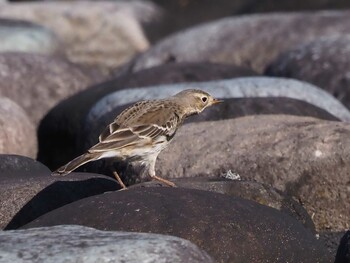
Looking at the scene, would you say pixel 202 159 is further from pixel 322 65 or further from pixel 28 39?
pixel 28 39

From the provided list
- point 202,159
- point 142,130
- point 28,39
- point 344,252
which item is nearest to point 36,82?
point 28,39

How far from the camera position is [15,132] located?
13289mm

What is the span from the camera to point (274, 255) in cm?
830

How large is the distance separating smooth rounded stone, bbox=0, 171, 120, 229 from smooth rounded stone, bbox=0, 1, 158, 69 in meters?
15.3

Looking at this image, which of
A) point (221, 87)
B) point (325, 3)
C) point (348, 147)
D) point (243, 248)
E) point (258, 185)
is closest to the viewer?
point (243, 248)

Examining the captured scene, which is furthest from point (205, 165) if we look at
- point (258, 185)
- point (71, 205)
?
point (71, 205)

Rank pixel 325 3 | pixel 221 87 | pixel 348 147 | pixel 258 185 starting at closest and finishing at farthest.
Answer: pixel 258 185 < pixel 348 147 < pixel 221 87 < pixel 325 3

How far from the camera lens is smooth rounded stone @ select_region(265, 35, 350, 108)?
16234 mm

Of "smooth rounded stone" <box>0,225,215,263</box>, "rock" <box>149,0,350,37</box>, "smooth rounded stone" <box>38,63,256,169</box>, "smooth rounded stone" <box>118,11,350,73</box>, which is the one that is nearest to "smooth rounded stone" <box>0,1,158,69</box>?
"rock" <box>149,0,350,37</box>

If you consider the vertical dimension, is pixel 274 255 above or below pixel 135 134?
below

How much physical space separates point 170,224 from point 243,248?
1.67 ft

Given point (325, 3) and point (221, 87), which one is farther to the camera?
point (325, 3)

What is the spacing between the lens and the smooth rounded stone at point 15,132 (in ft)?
42.9

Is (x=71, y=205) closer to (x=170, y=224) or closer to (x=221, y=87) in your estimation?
(x=170, y=224)
